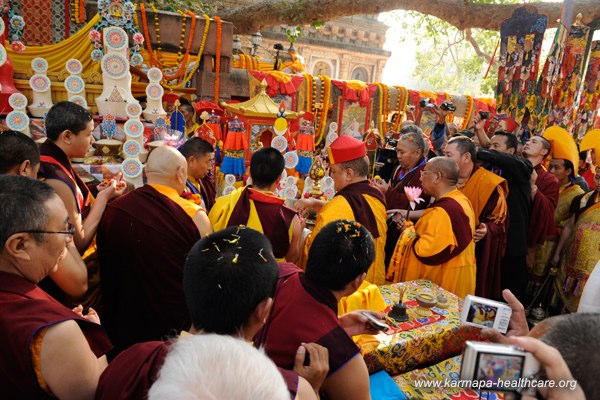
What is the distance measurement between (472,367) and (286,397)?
37 centimetres

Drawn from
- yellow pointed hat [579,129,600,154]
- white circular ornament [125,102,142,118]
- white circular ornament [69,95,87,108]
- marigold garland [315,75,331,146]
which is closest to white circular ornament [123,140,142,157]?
white circular ornament [125,102,142,118]

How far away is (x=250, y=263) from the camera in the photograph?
4.17 feet

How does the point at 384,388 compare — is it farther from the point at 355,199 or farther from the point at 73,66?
the point at 73,66

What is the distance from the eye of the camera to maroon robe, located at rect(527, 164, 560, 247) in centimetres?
384

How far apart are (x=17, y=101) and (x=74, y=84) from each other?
0.50 m

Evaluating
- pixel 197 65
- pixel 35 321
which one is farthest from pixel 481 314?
pixel 197 65

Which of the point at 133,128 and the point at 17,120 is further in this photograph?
the point at 133,128

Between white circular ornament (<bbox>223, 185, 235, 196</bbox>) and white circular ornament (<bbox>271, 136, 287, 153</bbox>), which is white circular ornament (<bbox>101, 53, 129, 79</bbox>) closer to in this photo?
white circular ornament (<bbox>223, 185, 235, 196</bbox>)

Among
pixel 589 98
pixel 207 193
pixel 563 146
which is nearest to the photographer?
pixel 207 193

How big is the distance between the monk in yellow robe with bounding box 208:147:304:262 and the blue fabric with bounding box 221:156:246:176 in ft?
6.09

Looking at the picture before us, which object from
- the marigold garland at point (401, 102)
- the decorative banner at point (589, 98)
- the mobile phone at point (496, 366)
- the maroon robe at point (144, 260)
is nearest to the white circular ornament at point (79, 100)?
the maroon robe at point (144, 260)

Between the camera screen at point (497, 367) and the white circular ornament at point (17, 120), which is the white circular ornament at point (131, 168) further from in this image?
the camera screen at point (497, 367)

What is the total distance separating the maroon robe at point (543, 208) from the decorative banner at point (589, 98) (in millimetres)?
3505

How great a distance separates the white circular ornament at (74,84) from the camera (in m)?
3.84
